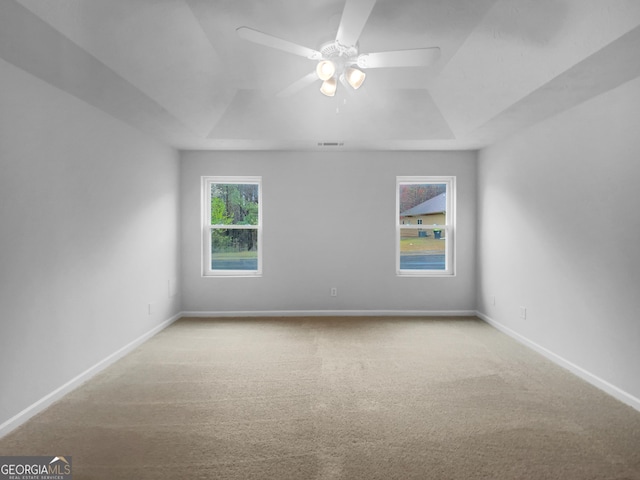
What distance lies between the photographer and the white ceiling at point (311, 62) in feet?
6.23

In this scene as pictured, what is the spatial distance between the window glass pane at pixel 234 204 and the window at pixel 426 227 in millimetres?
2103

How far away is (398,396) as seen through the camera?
238 cm

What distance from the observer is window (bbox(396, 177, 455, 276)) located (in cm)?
464

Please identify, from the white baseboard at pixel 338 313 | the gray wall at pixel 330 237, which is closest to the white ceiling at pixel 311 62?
the gray wall at pixel 330 237

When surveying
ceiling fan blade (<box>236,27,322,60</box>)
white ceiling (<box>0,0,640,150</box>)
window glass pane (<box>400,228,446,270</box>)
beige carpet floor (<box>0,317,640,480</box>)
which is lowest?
beige carpet floor (<box>0,317,640,480</box>)

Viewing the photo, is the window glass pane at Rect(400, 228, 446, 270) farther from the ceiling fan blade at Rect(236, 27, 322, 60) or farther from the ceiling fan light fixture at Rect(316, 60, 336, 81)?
the ceiling fan blade at Rect(236, 27, 322, 60)

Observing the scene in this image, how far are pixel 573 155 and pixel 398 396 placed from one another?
2.49m

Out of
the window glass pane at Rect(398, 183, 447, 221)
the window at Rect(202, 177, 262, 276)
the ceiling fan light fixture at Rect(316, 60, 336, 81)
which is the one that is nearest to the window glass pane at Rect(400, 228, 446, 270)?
the window glass pane at Rect(398, 183, 447, 221)

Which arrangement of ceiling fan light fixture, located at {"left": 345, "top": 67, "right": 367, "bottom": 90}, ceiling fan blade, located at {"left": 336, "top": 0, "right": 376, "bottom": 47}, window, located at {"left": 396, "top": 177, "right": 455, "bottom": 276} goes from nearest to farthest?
ceiling fan blade, located at {"left": 336, "top": 0, "right": 376, "bottom": 47} → ceiling fan light fixture, located at {"left": 345, "top": 67, "right": 367, "bottom": 90} → window, located at {"left": 396, "top": 177, "right": 455, "bottom": 276}

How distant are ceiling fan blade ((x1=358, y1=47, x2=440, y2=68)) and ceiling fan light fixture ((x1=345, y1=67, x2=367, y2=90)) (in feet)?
0.16

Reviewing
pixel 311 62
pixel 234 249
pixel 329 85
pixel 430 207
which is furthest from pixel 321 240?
pixel 329 85

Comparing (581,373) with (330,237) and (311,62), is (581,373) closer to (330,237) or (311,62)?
(330,237)

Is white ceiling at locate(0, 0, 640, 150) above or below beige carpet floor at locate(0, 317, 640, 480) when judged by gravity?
above

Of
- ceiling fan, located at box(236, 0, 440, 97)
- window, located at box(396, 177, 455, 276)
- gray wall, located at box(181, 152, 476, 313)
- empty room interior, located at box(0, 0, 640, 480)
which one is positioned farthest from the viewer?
window, located at box(396, 177, 455, 276)
